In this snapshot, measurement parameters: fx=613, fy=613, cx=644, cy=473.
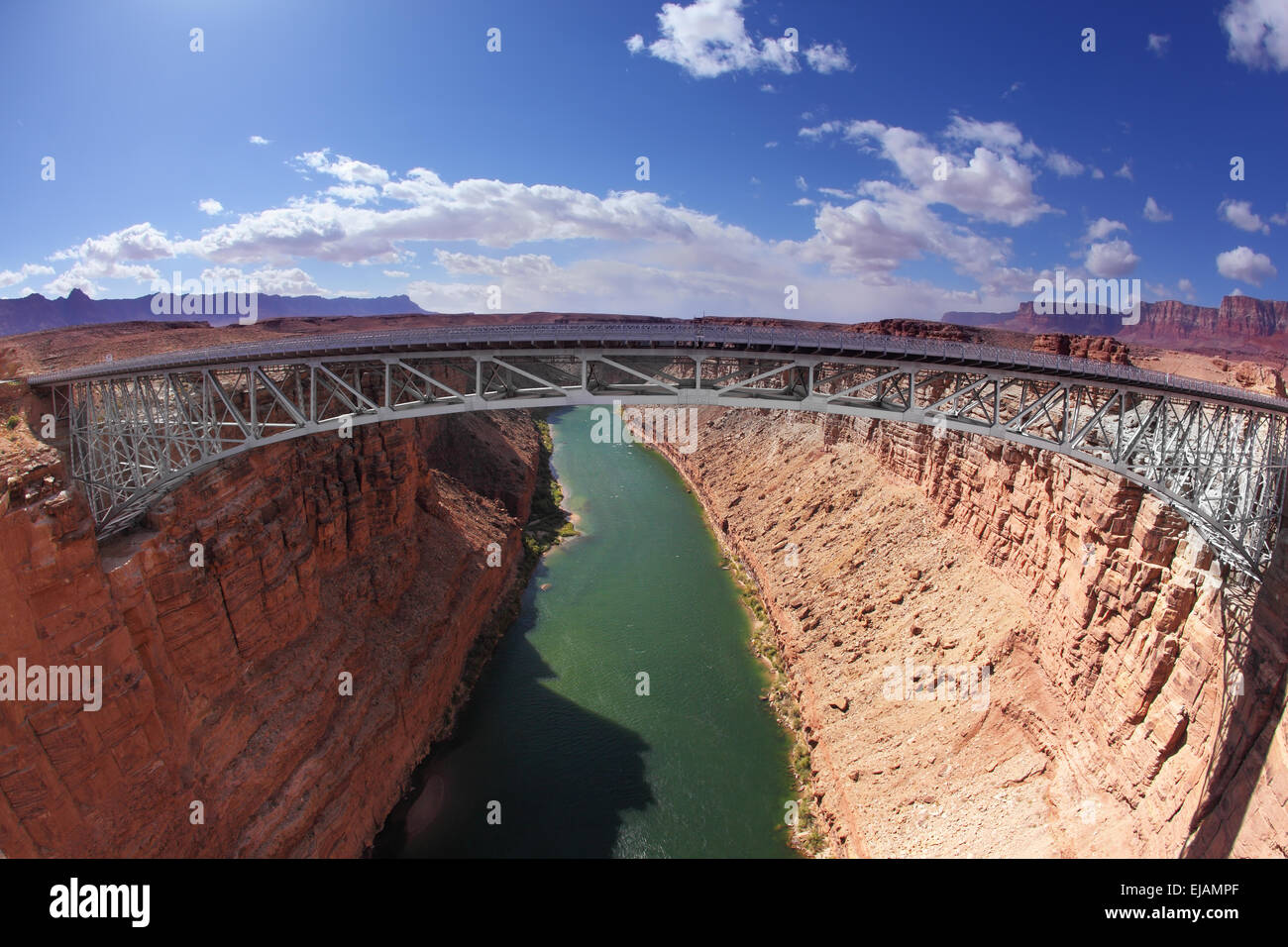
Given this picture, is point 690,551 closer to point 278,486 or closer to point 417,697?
point 417,697

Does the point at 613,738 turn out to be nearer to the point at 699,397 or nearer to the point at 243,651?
the point at 243,651

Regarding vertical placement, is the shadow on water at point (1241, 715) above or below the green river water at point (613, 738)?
above

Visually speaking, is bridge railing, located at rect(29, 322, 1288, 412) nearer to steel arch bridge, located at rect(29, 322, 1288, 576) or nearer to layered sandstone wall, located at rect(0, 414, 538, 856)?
steel arch bridge, located at rect(29, 322, 1288, 576)

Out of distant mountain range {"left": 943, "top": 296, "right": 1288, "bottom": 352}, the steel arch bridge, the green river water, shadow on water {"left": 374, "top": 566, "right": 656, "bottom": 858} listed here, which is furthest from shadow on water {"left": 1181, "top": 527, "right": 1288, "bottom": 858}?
distant mountain range {"left": 943, "top": 296, "right": 1288, "bottom": 352}

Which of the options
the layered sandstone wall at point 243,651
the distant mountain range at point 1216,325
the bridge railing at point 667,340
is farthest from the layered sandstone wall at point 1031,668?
the distant mountain range at point 1216,325

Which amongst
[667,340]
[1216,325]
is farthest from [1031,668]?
[1216,325]

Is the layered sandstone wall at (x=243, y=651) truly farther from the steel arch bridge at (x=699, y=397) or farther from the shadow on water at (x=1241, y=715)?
the shadow on water at (x=1241, y=715)
